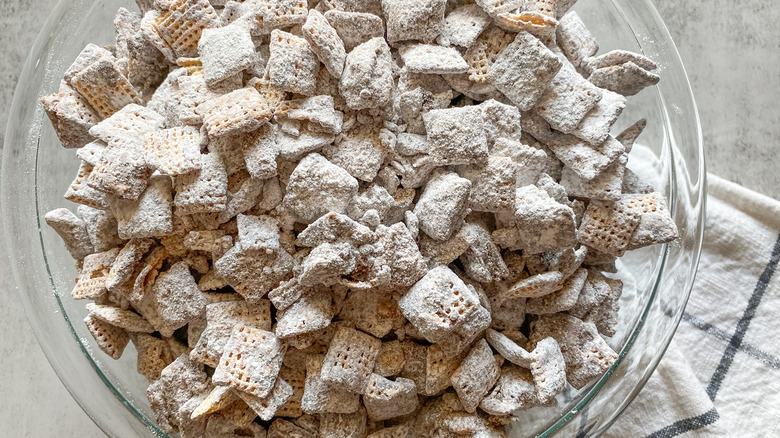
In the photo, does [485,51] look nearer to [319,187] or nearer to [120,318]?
[319,187]

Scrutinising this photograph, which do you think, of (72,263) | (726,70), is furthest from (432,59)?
(726,70)

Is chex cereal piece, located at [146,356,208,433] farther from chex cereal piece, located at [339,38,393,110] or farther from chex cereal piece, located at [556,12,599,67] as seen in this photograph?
chex cereal piece, located at [556,12,599,67]

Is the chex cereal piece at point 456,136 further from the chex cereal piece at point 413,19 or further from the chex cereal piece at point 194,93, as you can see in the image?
the chex cereal piece at point 194,93

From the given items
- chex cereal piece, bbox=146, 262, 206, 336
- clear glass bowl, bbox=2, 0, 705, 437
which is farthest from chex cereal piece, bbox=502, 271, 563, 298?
chex cereal piece, bbox=146, 262, 206, 336

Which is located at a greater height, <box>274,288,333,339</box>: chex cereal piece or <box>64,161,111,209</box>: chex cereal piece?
<box>64,161,111,209</box>: chex cereal piece

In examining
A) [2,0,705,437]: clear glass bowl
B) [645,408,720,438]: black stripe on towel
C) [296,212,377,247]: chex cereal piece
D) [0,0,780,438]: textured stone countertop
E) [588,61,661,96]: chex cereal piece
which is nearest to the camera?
[296,212,377,247]: chex cereal piece

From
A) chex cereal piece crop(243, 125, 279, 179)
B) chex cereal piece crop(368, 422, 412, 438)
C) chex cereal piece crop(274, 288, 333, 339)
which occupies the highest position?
chex cereal piece crop(243, 125, 279, 179)

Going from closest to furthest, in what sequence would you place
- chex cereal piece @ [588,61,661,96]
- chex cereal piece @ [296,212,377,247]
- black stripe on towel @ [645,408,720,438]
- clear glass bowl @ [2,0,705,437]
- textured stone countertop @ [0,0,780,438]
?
chex cereal piece @ [296,212,377,247]
chex cereal piece @ [588,61,661,96]
clear glass bowl @ [2,0,705,437]
black stripe on towel @ [645,408,720,438]
textured stone countertop @ [0,0,780,438]
